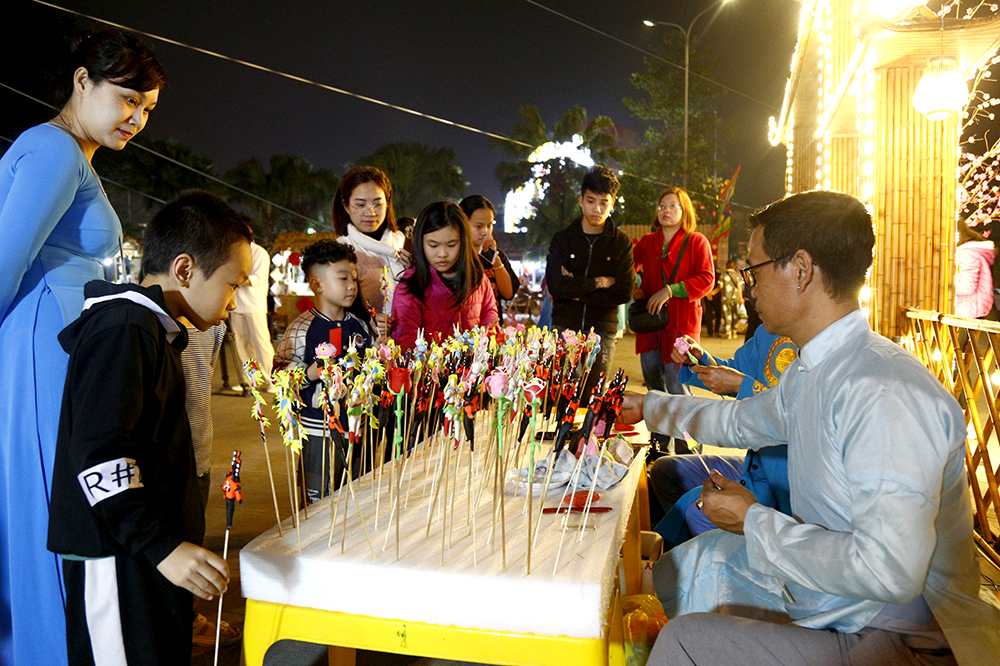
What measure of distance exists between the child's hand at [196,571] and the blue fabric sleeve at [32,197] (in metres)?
0.88

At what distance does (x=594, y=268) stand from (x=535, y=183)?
24.3 metres

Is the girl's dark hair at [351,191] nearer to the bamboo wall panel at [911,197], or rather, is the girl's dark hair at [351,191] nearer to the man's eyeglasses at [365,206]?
the man's eyeglasses at [365,206]

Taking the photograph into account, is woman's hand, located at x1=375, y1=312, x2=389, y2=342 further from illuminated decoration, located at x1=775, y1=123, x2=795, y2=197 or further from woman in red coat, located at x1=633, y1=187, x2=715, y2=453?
illuminated decoration, located at x1=775, y1=123, x2=795, y2=197

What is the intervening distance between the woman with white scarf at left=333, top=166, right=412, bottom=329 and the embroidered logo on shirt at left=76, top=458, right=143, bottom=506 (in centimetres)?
194

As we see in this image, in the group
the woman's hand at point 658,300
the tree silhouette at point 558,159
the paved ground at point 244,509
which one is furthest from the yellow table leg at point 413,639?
the tree silhouette at point 558,159

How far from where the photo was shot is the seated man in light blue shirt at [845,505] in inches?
48.3

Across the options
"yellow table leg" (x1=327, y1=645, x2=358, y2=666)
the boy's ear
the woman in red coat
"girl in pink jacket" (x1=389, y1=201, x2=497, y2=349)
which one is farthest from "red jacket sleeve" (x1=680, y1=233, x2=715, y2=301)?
the boy's ear

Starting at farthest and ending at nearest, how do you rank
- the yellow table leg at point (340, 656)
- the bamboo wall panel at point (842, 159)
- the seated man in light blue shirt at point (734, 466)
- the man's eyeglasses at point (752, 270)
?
the bamboo wall panel at point (842, 159)
the seated man in light blue shirt at point (734, 466)
the yellow table leg at point (340, 656)
the man's eyeglasses at point (752, 270)

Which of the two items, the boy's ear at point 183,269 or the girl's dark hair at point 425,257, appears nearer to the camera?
the boy's ear at point 183,269

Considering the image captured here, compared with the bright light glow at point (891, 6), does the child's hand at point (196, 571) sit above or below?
below

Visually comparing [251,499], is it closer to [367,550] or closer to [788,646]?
[367,550]

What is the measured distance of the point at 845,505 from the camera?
54.6 inches

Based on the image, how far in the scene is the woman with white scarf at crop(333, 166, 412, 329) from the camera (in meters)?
3.31

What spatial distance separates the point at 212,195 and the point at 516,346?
98 centimetres
